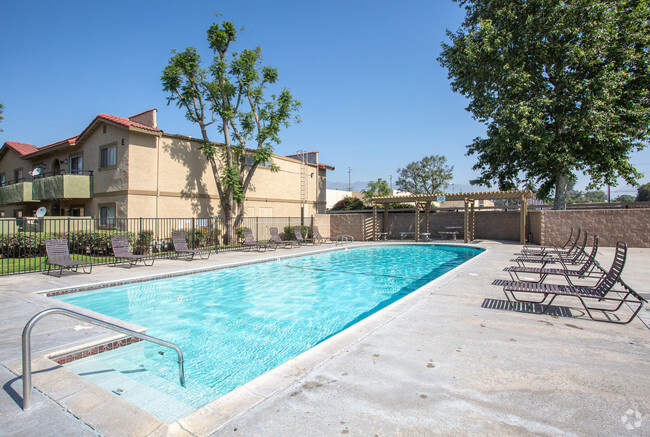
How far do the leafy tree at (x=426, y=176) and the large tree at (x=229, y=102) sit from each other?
107 feet

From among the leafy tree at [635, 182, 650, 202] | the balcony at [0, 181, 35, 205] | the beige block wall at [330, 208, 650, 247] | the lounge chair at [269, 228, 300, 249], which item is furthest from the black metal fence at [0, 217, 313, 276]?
the leafy tree at [635, 182, 650, 202]

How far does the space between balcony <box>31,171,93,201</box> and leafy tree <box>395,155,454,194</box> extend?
4069cm

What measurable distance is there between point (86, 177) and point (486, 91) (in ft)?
81.6

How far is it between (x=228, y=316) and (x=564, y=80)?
22579 mm

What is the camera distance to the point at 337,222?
24.4 m

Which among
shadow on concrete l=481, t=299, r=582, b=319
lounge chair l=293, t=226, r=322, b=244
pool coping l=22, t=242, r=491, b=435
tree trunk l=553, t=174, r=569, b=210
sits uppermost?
tree trunk l=553, t=174, r=569, b=210

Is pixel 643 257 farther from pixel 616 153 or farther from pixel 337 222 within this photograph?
pixel 337 222

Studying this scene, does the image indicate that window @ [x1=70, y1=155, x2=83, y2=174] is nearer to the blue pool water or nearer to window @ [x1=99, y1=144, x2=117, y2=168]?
window @ [x1=99, y1=144, x2=117, y2=168]

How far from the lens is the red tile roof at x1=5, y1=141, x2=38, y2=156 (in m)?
25.8

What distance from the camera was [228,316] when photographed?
7379 millimetres

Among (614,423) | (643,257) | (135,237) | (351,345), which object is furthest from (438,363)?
(135,237)

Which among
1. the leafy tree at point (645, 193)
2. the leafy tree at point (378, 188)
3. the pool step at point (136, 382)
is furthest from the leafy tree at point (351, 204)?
the leafy tree at point (645, 193)

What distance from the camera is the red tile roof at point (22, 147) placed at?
25.8 m

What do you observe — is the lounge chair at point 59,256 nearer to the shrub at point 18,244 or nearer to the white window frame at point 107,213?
the shrub at point 18,244
